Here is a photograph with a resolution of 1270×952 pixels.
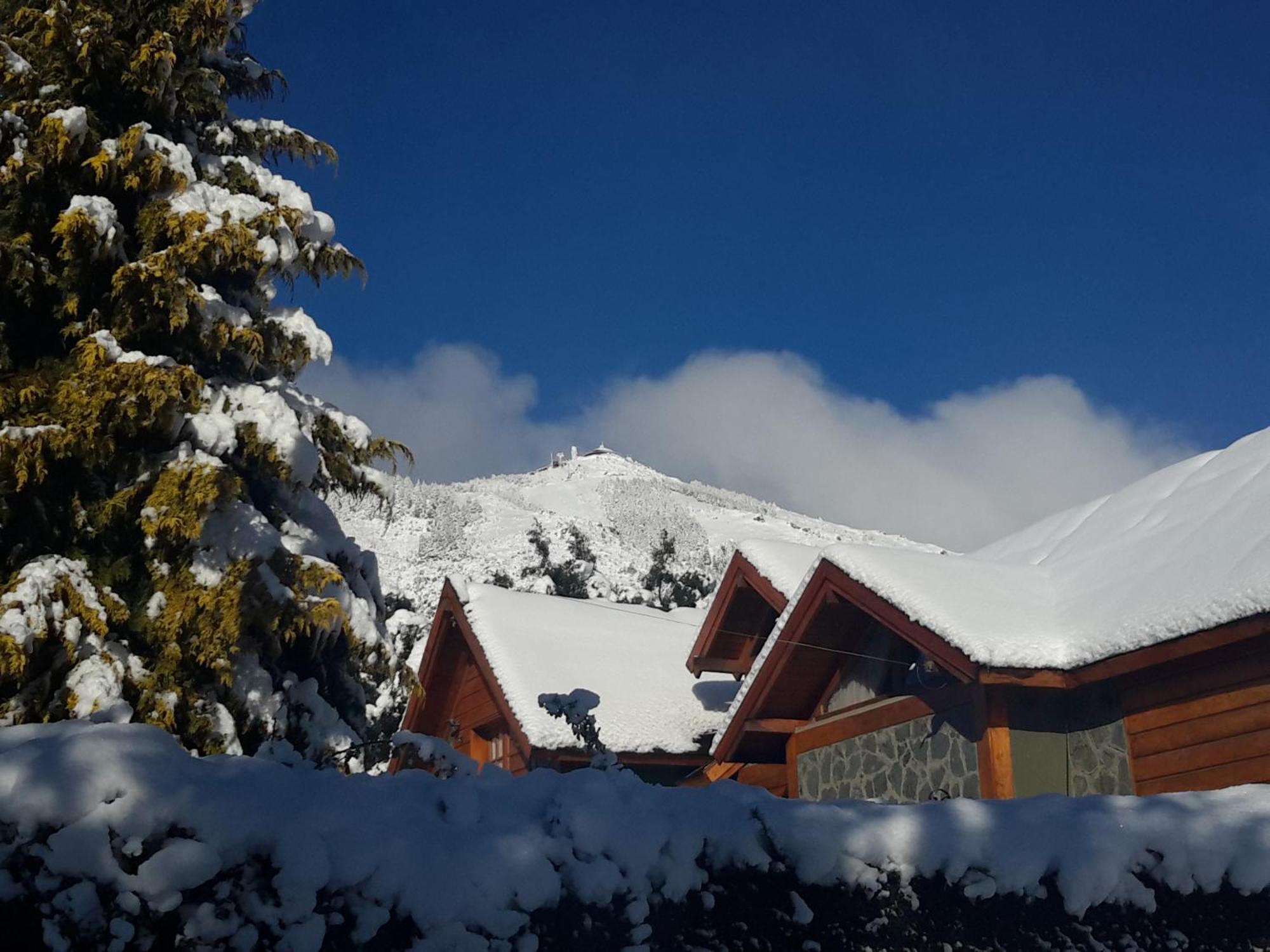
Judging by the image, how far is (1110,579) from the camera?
1084cm

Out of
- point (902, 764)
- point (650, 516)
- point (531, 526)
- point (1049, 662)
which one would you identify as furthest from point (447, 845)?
point (650, 516)

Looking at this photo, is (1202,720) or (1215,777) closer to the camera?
(1215,777)

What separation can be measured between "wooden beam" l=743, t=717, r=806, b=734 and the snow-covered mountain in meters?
2.33

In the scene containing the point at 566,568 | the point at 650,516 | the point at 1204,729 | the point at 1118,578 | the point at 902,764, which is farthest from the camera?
the point at 650,516

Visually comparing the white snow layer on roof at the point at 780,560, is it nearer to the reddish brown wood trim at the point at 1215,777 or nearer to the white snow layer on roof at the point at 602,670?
the white snow layer on roof at the point at 602,670

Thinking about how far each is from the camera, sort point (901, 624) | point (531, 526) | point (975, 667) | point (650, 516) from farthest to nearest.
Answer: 1. point (650, 516)
2. point (531, 526)
3. point (901, 624)
4. point (975, 667)

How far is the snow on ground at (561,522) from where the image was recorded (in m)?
52.0

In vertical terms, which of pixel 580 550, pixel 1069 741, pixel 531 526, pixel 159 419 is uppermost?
pixel 531 526

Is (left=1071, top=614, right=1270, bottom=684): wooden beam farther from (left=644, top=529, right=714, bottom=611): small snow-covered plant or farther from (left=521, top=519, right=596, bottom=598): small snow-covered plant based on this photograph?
(left=644, top=529, right=714, bottom=611): small snow-covered plant

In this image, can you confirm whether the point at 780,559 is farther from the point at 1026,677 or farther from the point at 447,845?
the point at 447,845

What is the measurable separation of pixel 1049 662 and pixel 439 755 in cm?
717

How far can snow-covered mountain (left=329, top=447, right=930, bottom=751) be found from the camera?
24516 millimetres

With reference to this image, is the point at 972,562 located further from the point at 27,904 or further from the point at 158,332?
the point at 27,904

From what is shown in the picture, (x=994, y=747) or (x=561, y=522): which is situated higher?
(x=561, y=522)
